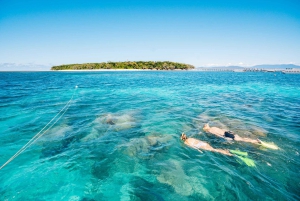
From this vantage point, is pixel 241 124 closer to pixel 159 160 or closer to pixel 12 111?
pixel 159 160

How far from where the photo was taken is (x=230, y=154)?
838 centimetres

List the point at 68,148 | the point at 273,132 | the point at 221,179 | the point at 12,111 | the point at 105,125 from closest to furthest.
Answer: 1. the point at 221,179
2. the point at 68,148
3. the point at 273,132
4. the point at 105,125
5. the point at 12,111

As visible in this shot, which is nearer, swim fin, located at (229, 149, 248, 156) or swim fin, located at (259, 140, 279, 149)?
swim fin, located at (229, 149, 248, 156)

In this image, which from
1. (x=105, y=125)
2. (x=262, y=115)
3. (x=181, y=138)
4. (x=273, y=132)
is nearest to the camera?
(x=181, y=138)

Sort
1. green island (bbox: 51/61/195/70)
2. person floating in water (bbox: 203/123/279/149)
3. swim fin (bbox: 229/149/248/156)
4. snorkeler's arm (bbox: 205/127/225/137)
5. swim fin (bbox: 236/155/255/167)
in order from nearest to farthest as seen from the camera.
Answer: swim fin (bbox: 236/155/255/167) → swim fin (bbox: 229/149/248/156) → person floating in water (bbox: 203/123/279/149) → snorkeler's arm (bbox: 205/127/225/137) → green island (bbox: 51/61/195/70)

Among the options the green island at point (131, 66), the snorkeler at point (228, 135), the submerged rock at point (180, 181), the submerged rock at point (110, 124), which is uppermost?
the green island at point (131, 66)

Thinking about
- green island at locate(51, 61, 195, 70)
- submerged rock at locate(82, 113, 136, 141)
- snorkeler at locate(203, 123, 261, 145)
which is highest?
green island at locate(51, 61, 195, 70)

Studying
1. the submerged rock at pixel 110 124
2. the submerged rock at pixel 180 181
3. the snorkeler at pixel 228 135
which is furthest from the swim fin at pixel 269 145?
the submerged rock at pixel 110 124

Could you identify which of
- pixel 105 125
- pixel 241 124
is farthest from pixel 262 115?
pixel 105 125

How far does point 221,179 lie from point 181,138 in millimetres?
3528

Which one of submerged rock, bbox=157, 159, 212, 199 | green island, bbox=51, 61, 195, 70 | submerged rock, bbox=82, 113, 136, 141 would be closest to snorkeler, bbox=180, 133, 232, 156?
submerged rock, bbox=157, 159, 212, 199

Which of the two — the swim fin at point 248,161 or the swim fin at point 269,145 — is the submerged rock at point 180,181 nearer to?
the swim fin at point 248,161

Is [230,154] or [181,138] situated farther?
[181,138]

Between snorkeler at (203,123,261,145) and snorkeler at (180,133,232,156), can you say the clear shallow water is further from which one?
snorkeler at (203,123,261,145)
